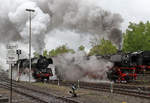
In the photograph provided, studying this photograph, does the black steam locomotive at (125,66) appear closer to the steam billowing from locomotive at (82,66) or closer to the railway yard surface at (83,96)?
the steam billowing from locomotive at (82,66)

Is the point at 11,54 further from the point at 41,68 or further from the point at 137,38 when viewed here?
the point at 137,38

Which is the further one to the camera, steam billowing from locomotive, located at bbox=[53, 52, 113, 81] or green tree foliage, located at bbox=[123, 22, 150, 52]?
green tree foliage, located at bbox=[123, 22, 150, 52]

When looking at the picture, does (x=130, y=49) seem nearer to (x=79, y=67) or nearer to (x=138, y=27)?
(x=138, y=27)

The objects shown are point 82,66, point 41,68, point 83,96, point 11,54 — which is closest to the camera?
point 11,54

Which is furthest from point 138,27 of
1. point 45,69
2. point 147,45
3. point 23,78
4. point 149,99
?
point 149,99

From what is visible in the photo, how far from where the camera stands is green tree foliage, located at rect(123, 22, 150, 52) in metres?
29.8

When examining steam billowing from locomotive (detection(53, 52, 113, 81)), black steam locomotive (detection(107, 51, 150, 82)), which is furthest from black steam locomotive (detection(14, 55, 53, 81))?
black steam locomotive (detection(107, 51, 150, 82))

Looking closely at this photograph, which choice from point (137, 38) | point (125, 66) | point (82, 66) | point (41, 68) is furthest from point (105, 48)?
point (125, 66)

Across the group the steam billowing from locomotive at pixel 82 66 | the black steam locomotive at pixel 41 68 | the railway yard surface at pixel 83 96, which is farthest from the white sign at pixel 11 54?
the black steam locomotive at pixel 41 68

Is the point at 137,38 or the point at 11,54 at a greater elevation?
the point at 137,38

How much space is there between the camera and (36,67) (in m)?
22.9

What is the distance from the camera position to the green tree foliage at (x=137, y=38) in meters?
29.8

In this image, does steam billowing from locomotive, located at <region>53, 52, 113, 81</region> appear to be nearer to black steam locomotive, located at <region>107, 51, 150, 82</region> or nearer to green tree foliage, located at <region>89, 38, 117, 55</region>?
black steam locomotive, located at <region>107, 51, 150, 82</region>

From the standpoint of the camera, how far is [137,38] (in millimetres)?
30016
